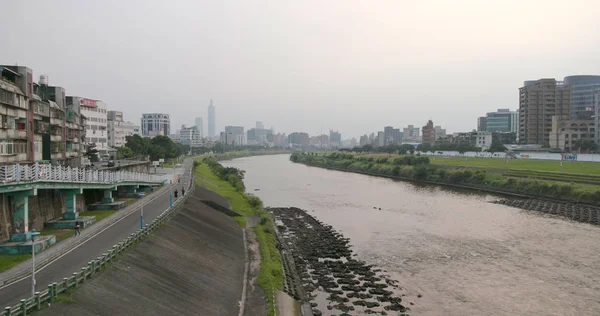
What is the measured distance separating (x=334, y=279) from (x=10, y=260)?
1660cm

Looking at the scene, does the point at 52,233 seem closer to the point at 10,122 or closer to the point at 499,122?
the point at 10,122

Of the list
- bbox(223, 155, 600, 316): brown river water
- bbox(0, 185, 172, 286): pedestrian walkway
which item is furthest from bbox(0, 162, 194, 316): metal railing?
bbox(223, 155, 600, 316): brown river water

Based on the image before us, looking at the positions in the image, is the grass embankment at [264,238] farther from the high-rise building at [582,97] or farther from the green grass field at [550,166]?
the high-rise building at [582,97]

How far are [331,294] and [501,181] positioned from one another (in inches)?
2144

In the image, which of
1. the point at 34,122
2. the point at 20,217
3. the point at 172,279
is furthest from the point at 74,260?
the point at 34,122

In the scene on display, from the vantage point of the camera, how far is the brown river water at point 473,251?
24.2 m

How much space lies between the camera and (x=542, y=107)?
411 feet

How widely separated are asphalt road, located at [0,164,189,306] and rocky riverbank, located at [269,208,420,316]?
30.2 feet

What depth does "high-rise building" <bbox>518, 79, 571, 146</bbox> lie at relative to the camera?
409ft

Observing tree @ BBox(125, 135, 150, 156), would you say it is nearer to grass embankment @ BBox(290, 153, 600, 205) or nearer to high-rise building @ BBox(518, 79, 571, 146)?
grass embankment @ BBox(290, 153, 600, 205)

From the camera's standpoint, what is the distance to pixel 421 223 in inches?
1756

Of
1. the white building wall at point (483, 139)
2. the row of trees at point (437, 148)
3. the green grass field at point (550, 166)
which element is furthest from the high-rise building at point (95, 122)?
the white building wall at point (483, 139)

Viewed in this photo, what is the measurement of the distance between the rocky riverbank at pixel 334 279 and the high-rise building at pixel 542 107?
10820 cm

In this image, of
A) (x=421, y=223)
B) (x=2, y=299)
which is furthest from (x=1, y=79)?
(x=421, y=223)
